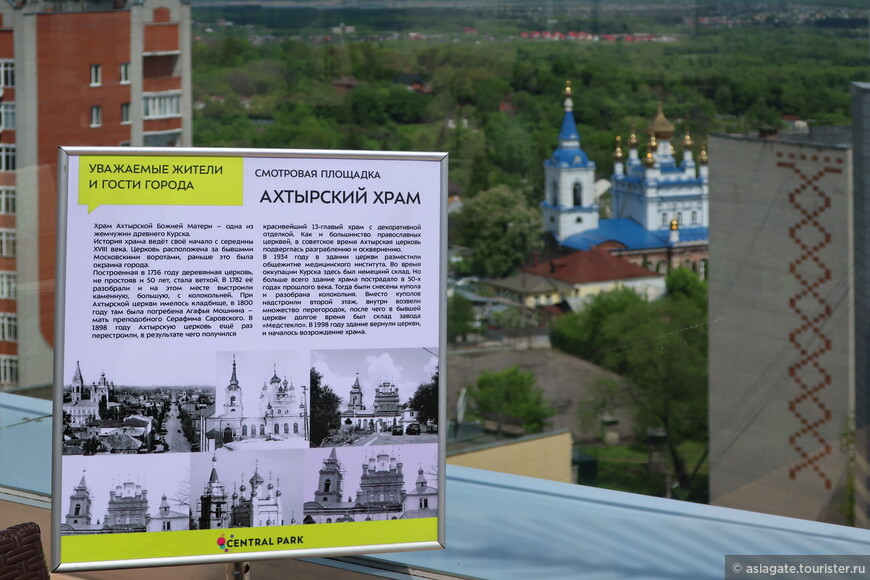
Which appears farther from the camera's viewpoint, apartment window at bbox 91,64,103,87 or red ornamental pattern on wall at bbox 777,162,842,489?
red ornamental pattern on wall at bbox 777,162,842,489

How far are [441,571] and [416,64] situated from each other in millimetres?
12121

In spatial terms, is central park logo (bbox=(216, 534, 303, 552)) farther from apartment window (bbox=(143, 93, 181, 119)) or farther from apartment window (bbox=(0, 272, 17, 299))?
apartment window (bbox=(143, 93, 181, 119))

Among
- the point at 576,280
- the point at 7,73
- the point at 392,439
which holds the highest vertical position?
the point at 7,73

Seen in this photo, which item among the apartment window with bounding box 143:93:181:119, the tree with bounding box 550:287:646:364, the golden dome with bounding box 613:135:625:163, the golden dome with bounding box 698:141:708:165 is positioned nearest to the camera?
the apartment window with bounding box 143:93:181:119

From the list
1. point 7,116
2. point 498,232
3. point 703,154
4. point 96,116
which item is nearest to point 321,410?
point 7,116

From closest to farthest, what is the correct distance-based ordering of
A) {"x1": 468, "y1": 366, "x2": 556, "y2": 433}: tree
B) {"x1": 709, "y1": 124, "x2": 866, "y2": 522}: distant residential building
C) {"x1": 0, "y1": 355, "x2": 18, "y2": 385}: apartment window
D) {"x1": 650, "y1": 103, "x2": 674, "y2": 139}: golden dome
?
{"x1": 0, "y1": 355, "x2": 18, "y2": 385}: apartment window → {"x1": 709, "y1": 124, "x2": 866, "y2": 522}: distant residential building → {"x1": 650, "y1": 103, "x2": 674, "y2": 139}: golden dome → {"x1": 468, "y1": 366, "x2": 556, "y2": 433}: tree

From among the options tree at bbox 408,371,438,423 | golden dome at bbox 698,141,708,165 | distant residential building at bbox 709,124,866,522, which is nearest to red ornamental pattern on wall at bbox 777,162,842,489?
distant residential building at bbox 709,124,866,522

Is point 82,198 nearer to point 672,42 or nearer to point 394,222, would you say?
point 394,222

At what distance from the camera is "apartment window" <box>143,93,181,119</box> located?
379 inches

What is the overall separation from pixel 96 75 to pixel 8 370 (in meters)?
3.59

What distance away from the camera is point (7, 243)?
7164 mm

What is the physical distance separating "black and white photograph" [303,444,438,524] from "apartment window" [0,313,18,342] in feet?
18.9

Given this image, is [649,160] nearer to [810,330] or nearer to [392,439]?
[810,330]

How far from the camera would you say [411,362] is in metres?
1.25
